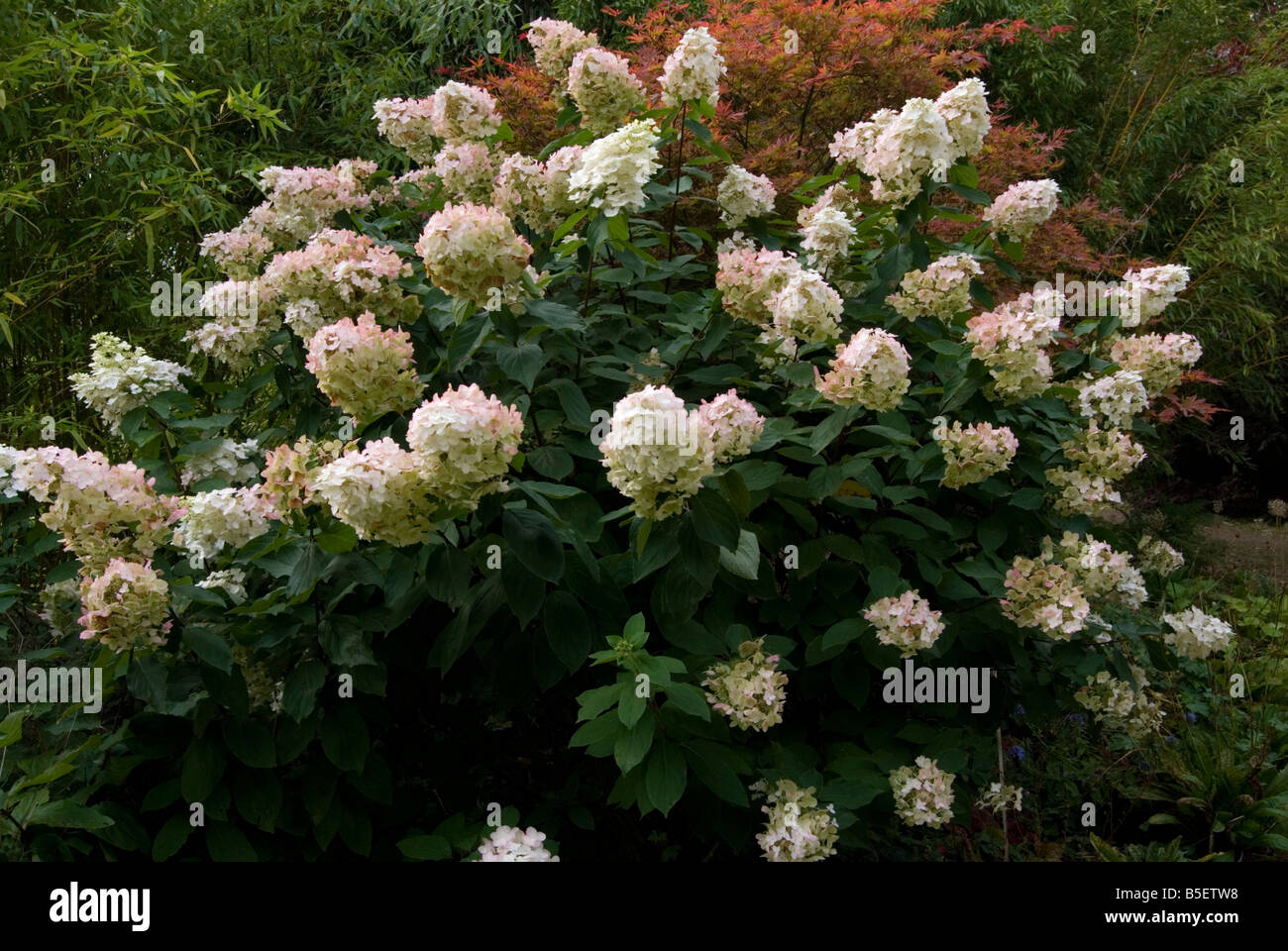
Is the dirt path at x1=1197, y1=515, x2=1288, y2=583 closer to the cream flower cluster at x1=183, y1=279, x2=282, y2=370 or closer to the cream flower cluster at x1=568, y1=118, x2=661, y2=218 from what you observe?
the cream flower cluster at x1=568, y1=118, x2=661, y2=218

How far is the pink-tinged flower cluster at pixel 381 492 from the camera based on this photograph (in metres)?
1.81

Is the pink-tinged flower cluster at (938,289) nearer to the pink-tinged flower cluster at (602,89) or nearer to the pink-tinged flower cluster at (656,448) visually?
the pink-tinged flower cluster at (602,89)

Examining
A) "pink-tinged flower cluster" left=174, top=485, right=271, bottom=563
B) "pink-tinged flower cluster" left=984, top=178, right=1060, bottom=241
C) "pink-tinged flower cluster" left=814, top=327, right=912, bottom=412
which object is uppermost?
"pink-tinged flower cluster" left=984, top=178, right=1060, bottom=241

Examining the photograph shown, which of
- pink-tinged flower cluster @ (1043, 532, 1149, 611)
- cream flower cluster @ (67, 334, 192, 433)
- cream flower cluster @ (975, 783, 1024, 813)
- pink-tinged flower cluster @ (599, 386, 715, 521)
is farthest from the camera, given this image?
cream flower cluster @ (975, 783, 1024, 813)

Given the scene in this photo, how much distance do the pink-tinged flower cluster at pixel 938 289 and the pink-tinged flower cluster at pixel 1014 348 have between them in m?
0.18

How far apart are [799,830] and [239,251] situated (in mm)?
2331

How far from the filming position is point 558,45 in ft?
11.0

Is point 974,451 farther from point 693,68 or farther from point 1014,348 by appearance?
point 693,68

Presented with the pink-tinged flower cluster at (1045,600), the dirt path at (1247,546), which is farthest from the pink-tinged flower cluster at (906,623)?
the dirt path at (1247,546)

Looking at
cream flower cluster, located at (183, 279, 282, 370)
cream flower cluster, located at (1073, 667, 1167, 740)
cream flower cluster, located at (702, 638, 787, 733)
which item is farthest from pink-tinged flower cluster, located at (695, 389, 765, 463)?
cream flower cluster, located at (1073, 667, 1167, 740)

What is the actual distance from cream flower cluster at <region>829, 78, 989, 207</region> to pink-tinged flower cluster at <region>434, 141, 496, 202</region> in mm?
1101

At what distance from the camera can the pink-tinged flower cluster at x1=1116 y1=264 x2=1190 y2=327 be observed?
2.82 metres

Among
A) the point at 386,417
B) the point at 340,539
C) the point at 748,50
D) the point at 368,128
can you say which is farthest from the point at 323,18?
the point at 340,539
